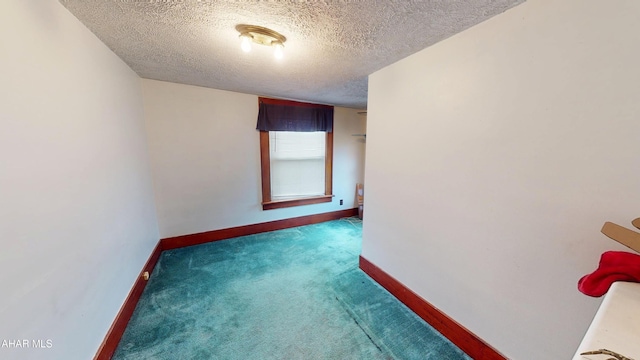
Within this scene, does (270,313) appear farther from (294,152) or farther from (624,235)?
(294,152)

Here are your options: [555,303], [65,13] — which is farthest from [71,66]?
[555,303]

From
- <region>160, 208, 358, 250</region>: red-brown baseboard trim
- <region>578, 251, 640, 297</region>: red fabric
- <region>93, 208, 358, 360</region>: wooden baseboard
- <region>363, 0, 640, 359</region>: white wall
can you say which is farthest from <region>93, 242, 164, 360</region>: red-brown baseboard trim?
<region>578, 251, 640, 297</region>: red fabric

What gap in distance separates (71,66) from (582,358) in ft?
7.58

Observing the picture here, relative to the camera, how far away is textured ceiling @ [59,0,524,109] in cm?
118

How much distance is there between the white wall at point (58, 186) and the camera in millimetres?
→ 863

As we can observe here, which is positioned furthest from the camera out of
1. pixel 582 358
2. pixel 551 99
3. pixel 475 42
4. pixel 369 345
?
pixel 369 345

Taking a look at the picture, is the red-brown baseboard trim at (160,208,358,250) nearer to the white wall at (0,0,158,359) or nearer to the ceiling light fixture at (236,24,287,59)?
the white wall at (0,0,158,359)

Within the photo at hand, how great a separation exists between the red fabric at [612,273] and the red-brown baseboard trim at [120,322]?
2395 millimetres

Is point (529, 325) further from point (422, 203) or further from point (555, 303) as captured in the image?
point (422, 203)

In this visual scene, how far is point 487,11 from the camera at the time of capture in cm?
120

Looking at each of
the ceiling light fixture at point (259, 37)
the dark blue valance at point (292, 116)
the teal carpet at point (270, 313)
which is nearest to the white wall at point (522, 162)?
the teal carpet at point (270, 313)

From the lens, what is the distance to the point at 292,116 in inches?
136

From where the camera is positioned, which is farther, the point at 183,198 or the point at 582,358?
the point at 183,198

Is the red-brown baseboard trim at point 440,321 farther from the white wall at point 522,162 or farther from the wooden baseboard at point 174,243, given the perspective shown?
the wooden baseboard at point 174,243
